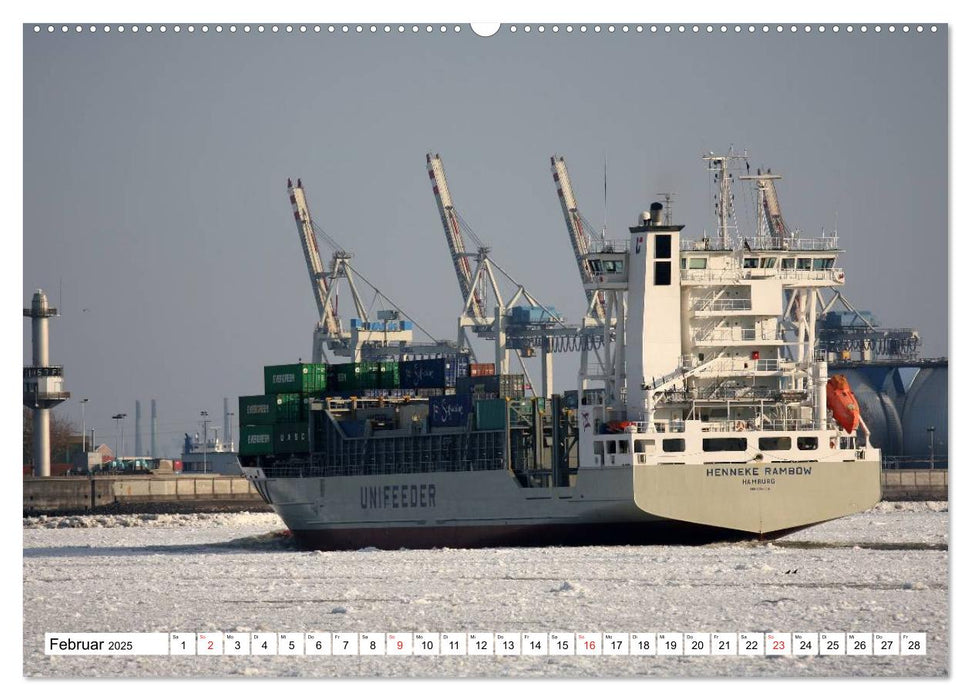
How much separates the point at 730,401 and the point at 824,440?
283 centimetres

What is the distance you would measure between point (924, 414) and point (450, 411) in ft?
126

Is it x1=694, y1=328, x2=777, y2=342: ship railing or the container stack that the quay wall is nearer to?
the container stack

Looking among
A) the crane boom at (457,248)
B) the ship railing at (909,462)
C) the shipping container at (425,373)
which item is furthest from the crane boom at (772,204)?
the crane boom at (457,248)

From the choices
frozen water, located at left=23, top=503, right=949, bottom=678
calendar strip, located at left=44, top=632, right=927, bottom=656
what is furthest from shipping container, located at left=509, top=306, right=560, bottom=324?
calendar strip, located at left=44, top=632, right=927, bottom=656

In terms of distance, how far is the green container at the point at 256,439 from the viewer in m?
60.2

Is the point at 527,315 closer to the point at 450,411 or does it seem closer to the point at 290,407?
the point at 290,407

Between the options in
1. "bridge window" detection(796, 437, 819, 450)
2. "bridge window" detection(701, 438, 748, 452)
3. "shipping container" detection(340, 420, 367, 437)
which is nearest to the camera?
"bridge window" detection(701, 438, 748, 452)

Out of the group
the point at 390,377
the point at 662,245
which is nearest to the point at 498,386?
the point at 390,377

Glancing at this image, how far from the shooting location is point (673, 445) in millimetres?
45156

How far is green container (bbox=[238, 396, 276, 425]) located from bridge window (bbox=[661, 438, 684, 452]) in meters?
19.0

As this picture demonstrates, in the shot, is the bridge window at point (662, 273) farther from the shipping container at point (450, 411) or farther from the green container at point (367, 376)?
the green container at point (367, 376)

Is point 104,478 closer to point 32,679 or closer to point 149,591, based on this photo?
point 149,591

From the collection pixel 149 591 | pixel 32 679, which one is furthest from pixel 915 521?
pixel 32 679

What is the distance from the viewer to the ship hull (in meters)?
44.3
